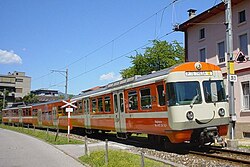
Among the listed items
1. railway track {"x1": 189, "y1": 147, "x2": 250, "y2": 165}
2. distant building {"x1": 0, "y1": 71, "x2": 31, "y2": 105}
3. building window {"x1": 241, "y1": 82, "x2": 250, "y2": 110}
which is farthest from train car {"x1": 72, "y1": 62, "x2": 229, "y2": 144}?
distant building {"x1": 0, "y1": 71, "x2": 31, "y2": 105}

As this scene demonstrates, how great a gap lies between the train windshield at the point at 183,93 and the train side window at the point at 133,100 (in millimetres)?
2716

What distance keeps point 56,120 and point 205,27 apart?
15.1 metres

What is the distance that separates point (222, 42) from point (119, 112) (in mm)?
10781

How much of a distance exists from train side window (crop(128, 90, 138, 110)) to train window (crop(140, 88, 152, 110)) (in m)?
0.55

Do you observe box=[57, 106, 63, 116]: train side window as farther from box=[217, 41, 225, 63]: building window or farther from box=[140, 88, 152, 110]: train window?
box=[140, 88, 152, 110]: train window

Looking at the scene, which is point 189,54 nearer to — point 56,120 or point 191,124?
point 56,120

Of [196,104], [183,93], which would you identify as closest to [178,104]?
[183,93]

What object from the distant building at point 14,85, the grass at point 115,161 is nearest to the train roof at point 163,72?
the grass at point 115,161

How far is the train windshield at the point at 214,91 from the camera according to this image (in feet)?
40.7

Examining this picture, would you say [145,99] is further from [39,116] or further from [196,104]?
[39,116]

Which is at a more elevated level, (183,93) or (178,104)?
(183,93)

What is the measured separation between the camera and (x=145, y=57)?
4425 cm

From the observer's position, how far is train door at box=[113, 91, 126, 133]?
1588 centimetres

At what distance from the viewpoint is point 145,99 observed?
13.7m
